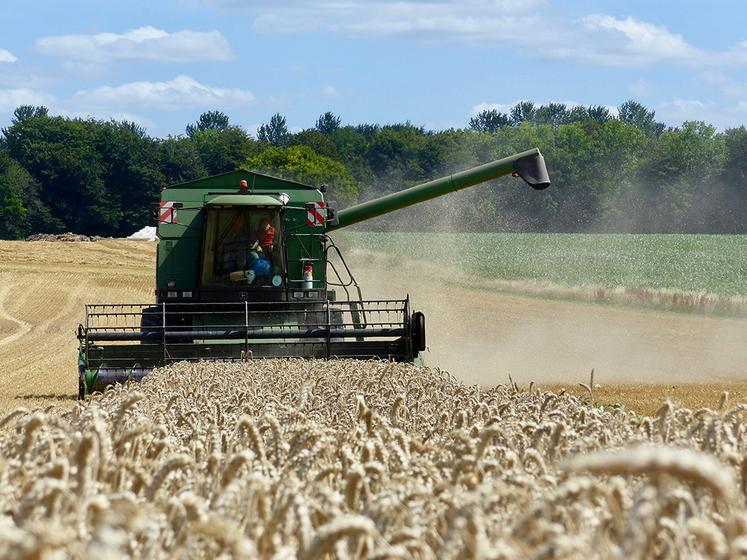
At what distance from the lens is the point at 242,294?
52.7 feet

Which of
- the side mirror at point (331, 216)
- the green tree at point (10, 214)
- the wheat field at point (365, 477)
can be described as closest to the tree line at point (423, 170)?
the green tree at point (10, 214)

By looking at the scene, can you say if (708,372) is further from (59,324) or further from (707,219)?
(707,219)

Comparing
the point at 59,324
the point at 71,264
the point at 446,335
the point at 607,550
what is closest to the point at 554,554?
the point at 607,550

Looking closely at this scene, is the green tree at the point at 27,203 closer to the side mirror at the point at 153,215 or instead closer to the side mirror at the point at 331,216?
the side mirror at the point at 153,215

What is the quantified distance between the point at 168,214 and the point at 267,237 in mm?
1379

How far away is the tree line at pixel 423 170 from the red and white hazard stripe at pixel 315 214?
4467cm

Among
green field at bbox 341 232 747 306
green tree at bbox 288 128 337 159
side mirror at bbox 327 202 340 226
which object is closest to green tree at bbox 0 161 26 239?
green tree at bbox 288 128 337 159

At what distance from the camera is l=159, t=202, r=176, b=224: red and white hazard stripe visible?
1648cm

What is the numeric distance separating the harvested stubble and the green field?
3040 centimetres

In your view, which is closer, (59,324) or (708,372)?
(708,372)

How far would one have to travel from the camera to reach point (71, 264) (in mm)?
45625

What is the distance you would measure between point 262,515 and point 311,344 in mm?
12031

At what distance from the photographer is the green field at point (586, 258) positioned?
138 feet

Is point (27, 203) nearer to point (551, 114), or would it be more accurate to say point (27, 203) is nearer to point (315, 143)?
point (315, 143)
